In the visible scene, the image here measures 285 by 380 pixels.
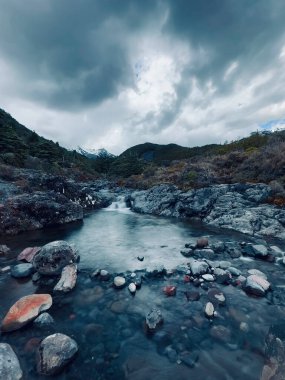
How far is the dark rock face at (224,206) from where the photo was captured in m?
16.2

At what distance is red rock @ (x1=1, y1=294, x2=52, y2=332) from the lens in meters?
6.05

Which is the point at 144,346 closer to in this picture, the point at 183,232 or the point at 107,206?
the point at 183,232

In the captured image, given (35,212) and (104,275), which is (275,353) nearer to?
(104,275)

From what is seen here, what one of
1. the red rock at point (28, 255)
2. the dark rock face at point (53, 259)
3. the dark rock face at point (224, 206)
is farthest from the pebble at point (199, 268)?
the red rock at point (28, 255)

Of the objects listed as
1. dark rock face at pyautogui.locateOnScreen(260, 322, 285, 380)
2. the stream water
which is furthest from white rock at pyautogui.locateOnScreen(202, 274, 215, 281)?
dark rock face at pyautogui.locateOnScreen(260, 322, 285, 380)

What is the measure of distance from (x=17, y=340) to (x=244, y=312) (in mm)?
6395

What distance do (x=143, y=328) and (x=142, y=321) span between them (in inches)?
10.5

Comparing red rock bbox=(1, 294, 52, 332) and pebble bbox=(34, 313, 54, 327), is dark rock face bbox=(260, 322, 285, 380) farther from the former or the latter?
red rock bbox=(1, 294, 52, 332)

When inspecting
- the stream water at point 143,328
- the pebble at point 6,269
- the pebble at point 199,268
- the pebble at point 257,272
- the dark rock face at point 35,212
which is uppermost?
the dark rock face at point 35,212

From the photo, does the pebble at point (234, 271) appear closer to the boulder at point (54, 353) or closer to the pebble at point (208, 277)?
the pebble at point (208, 277)

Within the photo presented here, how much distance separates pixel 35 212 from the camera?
18.2m

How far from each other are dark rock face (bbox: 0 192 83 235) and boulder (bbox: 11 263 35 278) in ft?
25.5

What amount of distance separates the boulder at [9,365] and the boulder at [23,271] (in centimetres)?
436

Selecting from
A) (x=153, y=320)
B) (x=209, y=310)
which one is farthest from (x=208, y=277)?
(x=153, y=320)
